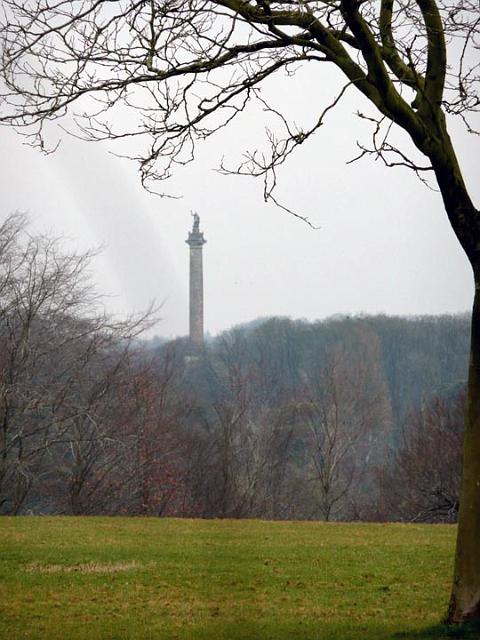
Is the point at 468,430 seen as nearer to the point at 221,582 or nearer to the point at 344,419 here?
the point at 221,582

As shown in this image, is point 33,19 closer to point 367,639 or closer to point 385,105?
point 385,105

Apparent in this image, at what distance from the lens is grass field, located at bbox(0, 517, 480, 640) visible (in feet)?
27.3

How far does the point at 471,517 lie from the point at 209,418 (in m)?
A: 38.1

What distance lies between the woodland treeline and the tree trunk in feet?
51.9

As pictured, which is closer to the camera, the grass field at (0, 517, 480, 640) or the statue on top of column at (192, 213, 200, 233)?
the grass field at (0, 517, 480, 640)

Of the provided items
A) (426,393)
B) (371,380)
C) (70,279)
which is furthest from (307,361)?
(70,279)

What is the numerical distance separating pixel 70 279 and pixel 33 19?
16190 mm

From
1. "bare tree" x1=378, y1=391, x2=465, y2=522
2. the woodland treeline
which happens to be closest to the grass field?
the woodland treeline

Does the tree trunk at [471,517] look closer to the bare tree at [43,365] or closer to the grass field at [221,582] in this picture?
the grass field at [221,582]

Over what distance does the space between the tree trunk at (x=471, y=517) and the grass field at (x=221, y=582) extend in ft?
0.77

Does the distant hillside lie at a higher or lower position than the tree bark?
higher

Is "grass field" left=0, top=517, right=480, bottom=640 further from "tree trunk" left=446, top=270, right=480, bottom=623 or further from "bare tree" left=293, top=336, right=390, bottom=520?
"bare tree" left=293, top=336, right=390, bottom=520

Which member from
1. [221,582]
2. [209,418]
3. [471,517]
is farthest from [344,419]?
[471,517]

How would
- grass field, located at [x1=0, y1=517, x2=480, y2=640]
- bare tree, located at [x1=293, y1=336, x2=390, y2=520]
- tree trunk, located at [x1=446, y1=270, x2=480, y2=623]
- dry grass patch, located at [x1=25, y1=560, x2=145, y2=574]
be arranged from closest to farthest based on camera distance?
1. tree trunk, located at [x1=446, y1=270, x2=480, y2=623]
2. grass field, located at [x1=0, y1=517, x2=480, y2=640]
3. dry grass patch, located at [x1=25, y1=560, x2=145, y2=574]
4. bare tree, located at [x1=293, y1=336, x2=390, y2=520]
